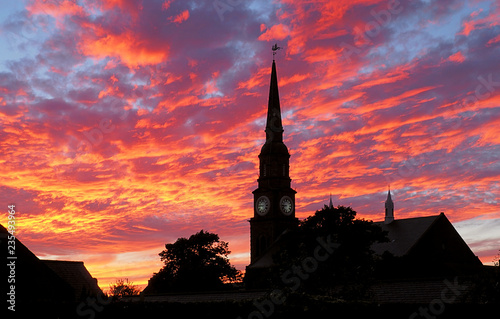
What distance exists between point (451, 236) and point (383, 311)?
68.4 meters

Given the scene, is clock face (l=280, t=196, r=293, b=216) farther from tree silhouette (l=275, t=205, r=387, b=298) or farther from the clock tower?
tree silhouette (l=275, t=205, r=387, b=298)

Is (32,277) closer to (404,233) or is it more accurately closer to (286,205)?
(404,233)

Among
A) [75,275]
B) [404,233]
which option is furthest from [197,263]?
[75,275]

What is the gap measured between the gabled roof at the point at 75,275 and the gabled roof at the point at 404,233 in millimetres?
45372

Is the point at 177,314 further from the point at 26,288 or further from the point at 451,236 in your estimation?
the point at 451,236

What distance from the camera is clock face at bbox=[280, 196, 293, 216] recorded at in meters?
104

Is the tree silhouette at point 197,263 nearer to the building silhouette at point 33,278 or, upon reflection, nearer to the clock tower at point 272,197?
the clock tower at point 272,197

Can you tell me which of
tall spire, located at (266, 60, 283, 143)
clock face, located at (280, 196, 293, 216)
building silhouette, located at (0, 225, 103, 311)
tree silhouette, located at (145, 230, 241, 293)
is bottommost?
building silhouette, located at (0, 225, 103, 311)

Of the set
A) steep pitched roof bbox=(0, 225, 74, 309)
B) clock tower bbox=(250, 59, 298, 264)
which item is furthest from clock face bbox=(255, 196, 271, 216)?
steep pitched roof bbox=(0, 225, 74, 309)

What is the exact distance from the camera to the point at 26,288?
1964 inches

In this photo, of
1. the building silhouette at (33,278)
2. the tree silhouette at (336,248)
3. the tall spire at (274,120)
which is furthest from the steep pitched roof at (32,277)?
the tall spire at (274,120)

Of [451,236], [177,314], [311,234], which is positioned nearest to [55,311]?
[177,314]

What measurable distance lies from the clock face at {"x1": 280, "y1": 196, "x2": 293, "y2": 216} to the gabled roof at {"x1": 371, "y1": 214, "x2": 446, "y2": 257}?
17.1 metres

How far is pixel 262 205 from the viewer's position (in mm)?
105125
